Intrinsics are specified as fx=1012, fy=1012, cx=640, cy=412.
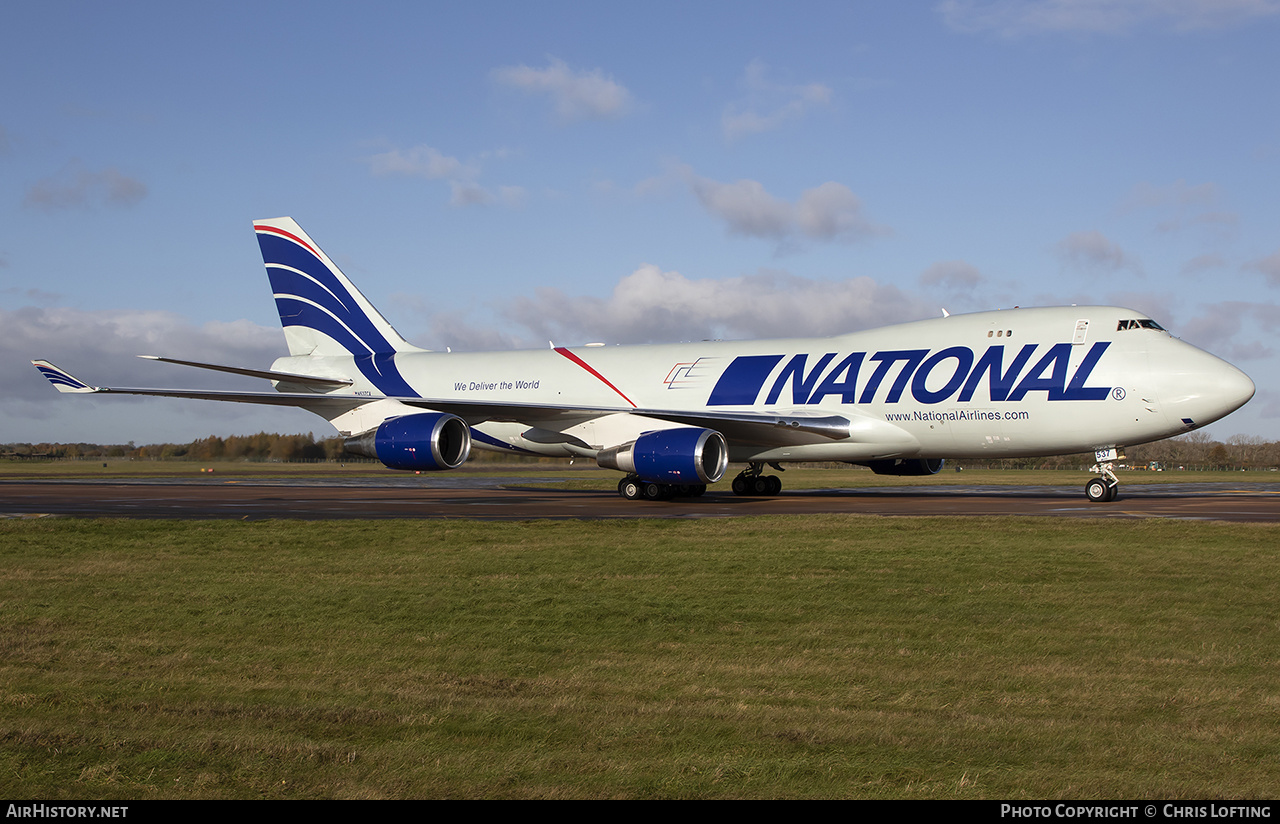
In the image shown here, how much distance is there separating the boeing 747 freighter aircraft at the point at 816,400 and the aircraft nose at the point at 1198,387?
0.03 meters

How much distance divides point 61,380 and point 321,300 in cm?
1018

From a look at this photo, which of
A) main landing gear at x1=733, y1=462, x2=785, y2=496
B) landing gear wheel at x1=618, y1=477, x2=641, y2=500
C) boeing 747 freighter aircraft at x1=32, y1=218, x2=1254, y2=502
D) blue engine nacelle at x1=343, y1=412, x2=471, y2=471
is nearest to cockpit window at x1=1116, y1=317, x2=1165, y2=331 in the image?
boeing 747 freighter aircraft at x1=32, y1=218, x2=1254, y2=502

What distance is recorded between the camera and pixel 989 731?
570 cm

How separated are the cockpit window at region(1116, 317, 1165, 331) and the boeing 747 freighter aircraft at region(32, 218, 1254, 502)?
0.11 ft

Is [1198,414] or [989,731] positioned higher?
[1198,414]

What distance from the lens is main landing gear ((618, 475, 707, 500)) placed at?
94.4 feet

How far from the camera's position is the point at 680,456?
25.3 metres

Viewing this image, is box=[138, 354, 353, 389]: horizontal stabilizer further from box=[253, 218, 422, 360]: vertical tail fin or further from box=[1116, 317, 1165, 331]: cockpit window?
box=[1116, 317, 1165, 331]: cockpit window

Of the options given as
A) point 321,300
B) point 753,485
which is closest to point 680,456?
point 753,485

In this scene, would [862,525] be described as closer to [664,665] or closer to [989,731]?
[664,665]

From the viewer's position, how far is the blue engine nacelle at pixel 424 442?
88.4ft

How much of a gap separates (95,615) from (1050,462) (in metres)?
90.0

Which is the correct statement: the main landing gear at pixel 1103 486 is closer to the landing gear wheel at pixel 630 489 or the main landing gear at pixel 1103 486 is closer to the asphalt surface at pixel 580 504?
the asphalt surface at pixel 580 504

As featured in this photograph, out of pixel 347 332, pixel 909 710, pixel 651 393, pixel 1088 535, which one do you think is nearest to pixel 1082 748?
pixel 909 710
